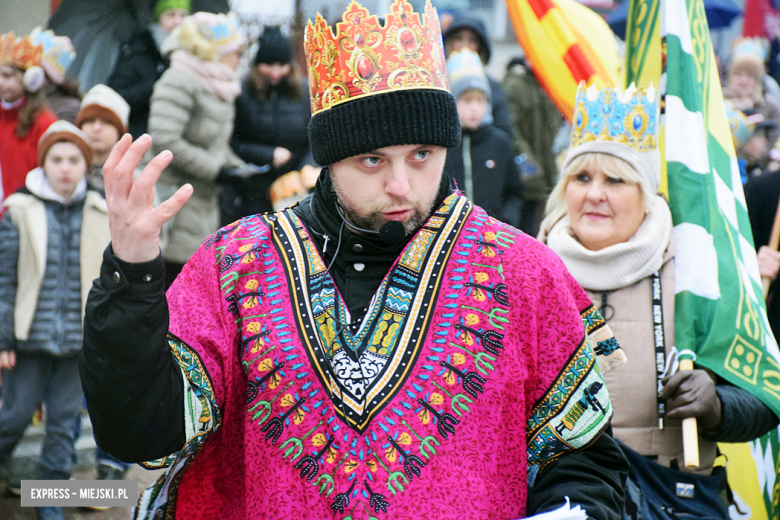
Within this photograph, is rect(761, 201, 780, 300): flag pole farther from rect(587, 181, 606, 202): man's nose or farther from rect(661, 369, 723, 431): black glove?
rect(661, 369, 723, 431): black glove

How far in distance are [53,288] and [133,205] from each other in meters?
2.84

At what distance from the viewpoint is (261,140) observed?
4949 millimetres

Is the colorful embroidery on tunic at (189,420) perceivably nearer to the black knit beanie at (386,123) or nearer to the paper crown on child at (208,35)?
the black knit beanie at (386,123)

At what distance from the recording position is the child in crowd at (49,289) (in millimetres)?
4164

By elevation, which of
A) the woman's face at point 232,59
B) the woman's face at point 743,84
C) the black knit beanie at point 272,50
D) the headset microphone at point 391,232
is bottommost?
the headset microphone at point 391,232

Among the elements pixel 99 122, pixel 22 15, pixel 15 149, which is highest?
pixel 22 15

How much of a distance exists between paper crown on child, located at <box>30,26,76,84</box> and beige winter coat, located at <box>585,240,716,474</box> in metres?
3.04

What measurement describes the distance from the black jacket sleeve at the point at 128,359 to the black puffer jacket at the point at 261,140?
126 inches

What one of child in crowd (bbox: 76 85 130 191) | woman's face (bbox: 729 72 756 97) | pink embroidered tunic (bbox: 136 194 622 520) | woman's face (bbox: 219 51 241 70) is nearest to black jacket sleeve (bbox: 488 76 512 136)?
woman's face (bbox: 219 51 241 70)

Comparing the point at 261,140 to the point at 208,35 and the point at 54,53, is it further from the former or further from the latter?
the point at 54,53

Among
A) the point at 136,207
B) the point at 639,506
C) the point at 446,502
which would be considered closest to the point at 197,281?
the point at 136,207

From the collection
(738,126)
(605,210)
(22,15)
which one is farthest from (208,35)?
(738,126)

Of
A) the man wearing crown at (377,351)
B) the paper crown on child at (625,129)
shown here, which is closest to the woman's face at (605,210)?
the paper crown on child at (625,129)

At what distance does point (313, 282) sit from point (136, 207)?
525 mm
